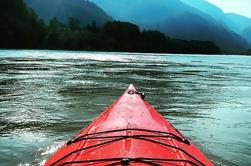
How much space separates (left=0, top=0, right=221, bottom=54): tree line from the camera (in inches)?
4887

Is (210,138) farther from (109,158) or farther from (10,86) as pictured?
(10,86)

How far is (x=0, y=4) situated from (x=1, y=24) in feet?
53.0

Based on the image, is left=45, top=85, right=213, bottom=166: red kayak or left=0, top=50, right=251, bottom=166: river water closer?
left=45, top=85, right=213, bottom=166: red kayak

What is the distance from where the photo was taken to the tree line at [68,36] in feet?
407

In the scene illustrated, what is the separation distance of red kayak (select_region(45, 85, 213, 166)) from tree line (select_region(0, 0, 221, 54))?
11756cm

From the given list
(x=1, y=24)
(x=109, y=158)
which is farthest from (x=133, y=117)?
(x=1, y=24)

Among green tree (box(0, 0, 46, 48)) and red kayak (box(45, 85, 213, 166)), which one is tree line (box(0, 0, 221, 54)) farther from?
red kayak (box(45, 85, 213, 166))

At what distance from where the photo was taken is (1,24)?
123 meters

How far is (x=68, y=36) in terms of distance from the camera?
135000 millimetres

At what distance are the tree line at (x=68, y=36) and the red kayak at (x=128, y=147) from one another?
11756 cm

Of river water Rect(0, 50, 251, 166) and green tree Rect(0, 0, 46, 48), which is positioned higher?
green tree Rect(0, 0, 46, 48)

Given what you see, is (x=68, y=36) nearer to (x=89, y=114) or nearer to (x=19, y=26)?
(x=19, y=26)

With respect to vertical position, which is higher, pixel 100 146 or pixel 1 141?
pixel 100 146

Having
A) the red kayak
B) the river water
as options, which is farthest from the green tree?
the red kayak
